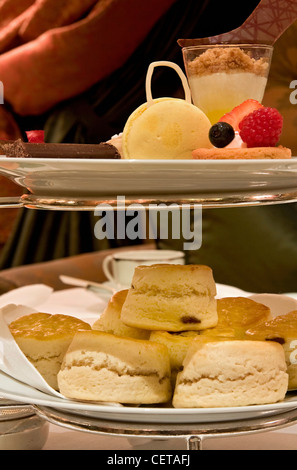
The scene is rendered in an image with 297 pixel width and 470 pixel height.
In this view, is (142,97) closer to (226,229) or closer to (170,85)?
(170,85)

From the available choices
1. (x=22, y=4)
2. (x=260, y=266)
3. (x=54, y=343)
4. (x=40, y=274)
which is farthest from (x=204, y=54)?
(x=22, y=4)

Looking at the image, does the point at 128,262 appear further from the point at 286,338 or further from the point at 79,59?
the point at 79,59

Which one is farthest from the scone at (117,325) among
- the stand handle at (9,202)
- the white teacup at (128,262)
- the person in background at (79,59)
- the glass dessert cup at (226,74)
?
the person in background at (79,59)

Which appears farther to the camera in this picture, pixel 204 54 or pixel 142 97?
pixel 142 97

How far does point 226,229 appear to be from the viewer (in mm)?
1808

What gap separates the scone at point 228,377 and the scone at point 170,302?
59 millimetres

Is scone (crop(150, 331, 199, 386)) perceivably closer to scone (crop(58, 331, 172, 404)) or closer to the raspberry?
scone (crop(58, 331, 172, 404))

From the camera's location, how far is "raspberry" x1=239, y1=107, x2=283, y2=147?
1.71 feet

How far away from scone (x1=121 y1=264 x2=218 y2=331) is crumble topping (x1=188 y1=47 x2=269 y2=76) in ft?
0.79

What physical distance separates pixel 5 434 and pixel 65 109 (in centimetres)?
181

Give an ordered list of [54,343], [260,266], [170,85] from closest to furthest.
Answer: [54,343] < [260,266] < [170,85]

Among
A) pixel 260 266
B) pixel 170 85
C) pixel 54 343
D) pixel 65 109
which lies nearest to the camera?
pixel 54 343

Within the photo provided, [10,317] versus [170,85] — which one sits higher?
[170,85]

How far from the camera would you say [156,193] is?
477 mm
